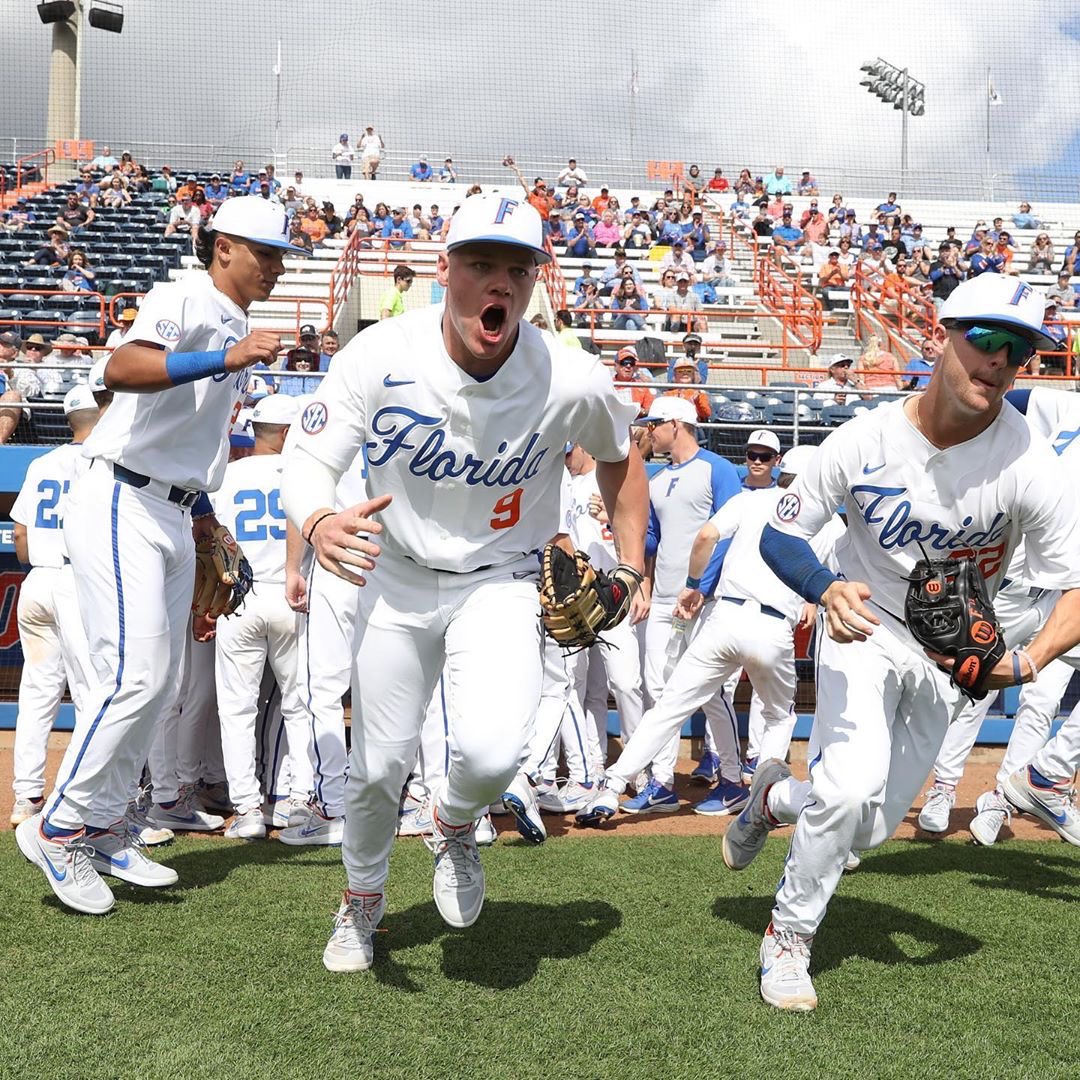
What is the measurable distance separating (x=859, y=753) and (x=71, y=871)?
2.92 m

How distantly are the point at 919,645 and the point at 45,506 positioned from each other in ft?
16.1

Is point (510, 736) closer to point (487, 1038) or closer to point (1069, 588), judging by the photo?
point (487, 1038)

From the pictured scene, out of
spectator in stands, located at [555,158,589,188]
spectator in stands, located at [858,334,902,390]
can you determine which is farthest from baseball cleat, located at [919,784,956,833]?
spectator in stands, located at [555,158,589,188]

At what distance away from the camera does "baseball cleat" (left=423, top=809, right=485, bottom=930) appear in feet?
13.4

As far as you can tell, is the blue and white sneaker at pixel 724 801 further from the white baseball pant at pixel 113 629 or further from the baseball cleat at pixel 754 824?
the white baseball pant at pixel 113 629

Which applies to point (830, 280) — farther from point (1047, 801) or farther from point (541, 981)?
point (541, 981)

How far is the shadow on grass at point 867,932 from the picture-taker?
437cm

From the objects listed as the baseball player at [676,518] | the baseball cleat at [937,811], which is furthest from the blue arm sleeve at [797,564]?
the baseball player at [676,518]

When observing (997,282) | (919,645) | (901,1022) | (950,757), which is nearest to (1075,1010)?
(901,1022)

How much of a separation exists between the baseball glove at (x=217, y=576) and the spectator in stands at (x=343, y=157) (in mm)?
24202

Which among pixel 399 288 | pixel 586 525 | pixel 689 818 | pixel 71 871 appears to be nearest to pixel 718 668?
pixel 689 818

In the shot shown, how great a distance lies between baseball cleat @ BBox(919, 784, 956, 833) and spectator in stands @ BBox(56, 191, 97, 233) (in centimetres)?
1943

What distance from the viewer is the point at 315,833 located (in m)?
6.20

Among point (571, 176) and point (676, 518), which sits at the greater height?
point (571, 176)
